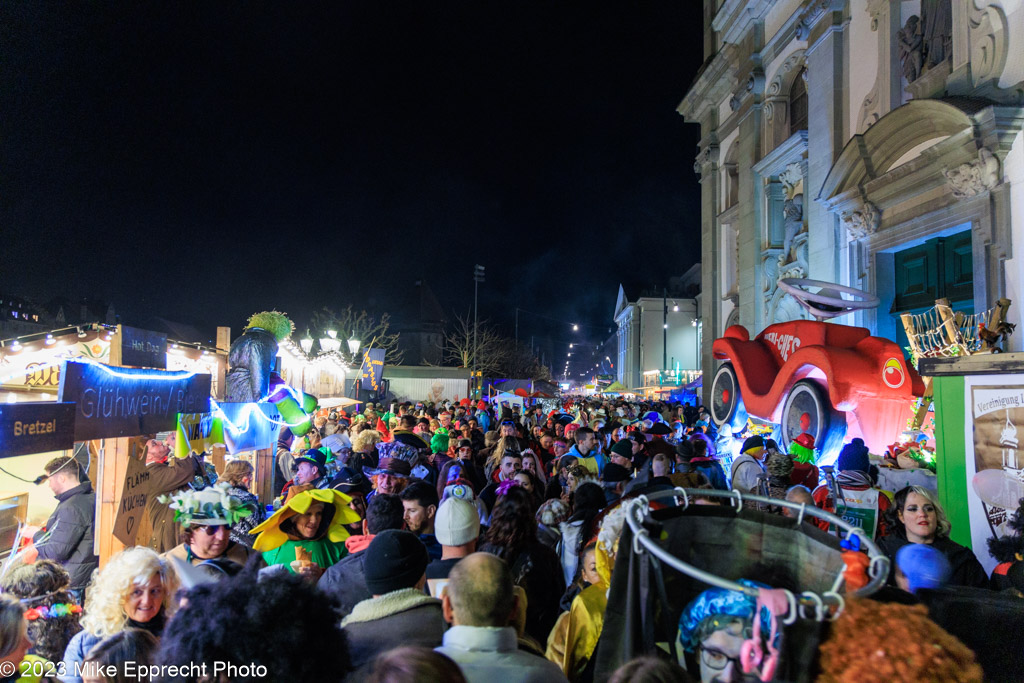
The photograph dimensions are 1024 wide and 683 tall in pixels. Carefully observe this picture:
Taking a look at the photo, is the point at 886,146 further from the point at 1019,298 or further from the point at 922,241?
the point at 1019,298

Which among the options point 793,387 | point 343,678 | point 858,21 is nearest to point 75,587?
point 343,678

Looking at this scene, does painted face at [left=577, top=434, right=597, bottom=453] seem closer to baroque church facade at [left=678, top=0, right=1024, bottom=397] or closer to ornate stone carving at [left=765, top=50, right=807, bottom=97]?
baroque church facade at [left=678, top=0, right=1024, bottom=397]

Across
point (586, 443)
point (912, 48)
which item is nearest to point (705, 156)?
point (912, 48)

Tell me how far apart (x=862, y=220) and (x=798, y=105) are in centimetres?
766

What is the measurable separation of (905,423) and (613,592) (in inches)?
370

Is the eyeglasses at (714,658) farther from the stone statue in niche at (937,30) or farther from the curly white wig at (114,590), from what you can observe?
the stone statue in niche at (937,30)

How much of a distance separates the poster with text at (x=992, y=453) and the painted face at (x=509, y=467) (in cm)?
417

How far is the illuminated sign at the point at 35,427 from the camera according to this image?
3.55 m

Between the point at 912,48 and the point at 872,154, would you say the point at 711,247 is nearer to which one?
the point at 872,154

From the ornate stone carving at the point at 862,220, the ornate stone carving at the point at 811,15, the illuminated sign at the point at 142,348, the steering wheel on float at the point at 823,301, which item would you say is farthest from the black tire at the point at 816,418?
the ornate stone carving at the point at 811,15

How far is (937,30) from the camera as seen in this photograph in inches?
468

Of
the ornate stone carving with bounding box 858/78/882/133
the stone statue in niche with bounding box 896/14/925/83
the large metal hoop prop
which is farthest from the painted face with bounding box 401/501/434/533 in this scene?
the ornate stone carving with bounding box 858/78/882/133

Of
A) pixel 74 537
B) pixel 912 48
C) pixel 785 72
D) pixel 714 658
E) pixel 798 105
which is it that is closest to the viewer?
pixel 714 658

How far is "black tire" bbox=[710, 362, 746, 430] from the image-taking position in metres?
12.9
